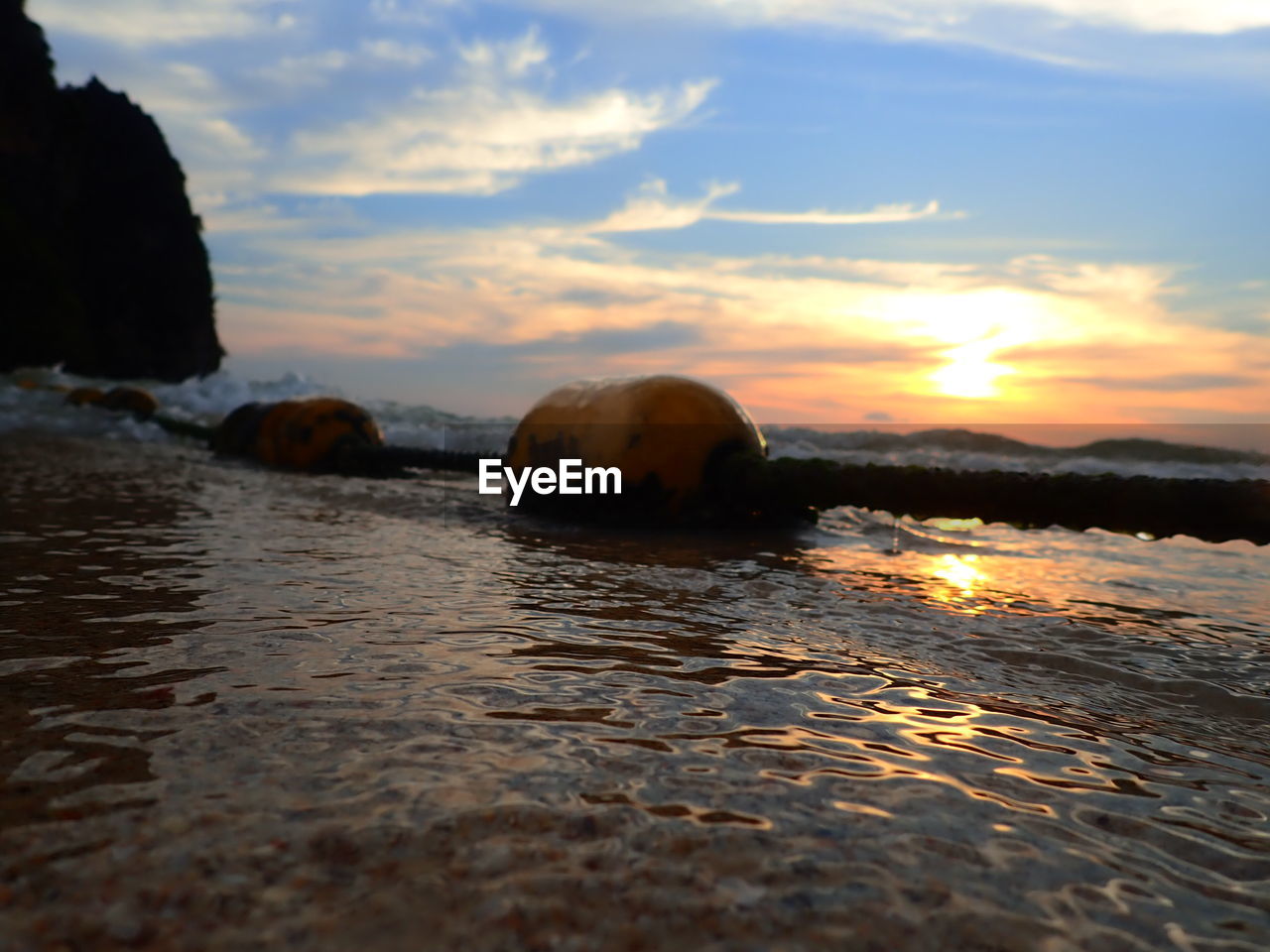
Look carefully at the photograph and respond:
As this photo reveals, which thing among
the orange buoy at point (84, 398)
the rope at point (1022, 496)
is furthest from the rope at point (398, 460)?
the orange buoy at point (84, 398)

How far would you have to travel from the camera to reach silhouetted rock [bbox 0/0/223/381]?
72.6 feet

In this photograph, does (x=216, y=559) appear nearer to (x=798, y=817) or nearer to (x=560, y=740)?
(x=560, y=740)

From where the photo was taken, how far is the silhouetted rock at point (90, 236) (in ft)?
72.6

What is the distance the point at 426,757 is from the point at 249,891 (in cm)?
31

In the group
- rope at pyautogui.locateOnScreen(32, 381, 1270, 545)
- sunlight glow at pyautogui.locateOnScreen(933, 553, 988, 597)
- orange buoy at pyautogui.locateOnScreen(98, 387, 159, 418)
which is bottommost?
sunlight glow at pyautogui.locateOnScreen(933, 553, 988, 597)

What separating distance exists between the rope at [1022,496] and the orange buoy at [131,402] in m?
10.3

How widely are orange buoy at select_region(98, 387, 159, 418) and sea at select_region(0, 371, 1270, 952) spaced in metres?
10.3

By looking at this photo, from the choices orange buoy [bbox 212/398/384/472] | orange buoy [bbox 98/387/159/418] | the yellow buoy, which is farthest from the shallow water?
orange buoy [bbox 98/387/159/418]

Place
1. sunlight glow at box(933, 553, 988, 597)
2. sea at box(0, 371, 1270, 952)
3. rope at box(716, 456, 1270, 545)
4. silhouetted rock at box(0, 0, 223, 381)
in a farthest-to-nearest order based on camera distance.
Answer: silhouetted rock at box(0, 0, 223, 381) < sunlight glow at box(933, 553, 988, 597) < rope at box(716, 456, 1270, 545) < sea at box(0, 371, 1270, 952)

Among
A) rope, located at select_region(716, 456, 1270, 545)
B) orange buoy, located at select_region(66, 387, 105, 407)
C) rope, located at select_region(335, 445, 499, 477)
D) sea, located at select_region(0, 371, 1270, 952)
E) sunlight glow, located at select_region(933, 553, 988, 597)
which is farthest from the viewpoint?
orange buoy, located at select_region(66, 387, 105, 407)

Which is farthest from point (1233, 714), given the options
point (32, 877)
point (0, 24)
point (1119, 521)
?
point (0, 24)

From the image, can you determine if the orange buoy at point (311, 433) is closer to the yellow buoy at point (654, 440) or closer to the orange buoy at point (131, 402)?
the yellow buoy at point (654, 440)

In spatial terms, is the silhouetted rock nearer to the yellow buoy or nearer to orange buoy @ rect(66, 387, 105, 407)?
orange buoy @ rect(66, 387, 105, 407)

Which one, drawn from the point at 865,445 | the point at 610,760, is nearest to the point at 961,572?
the point at 610,760
